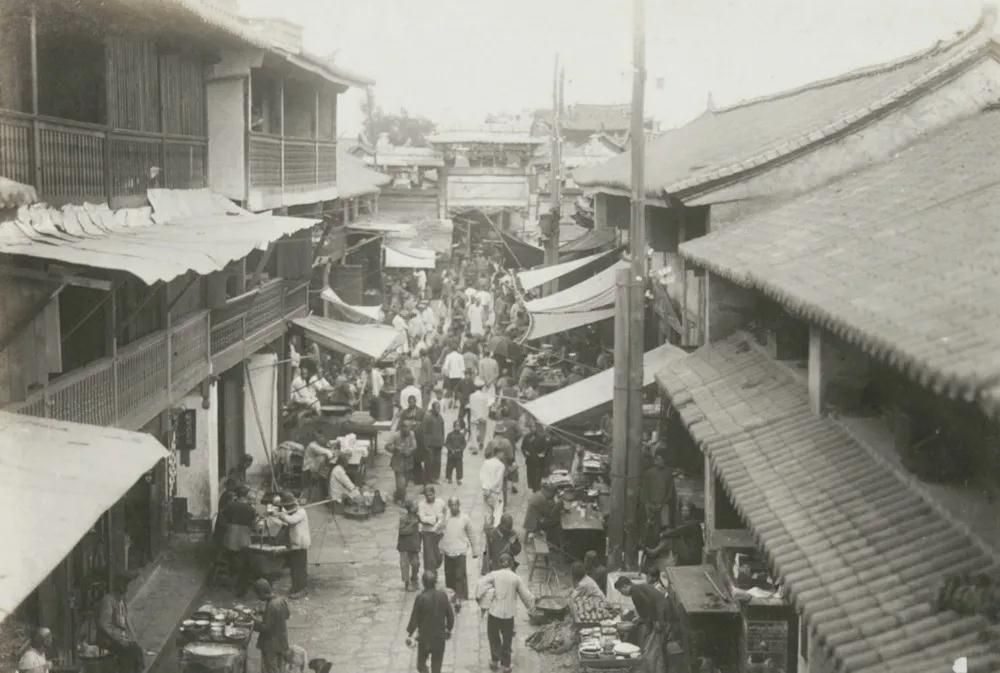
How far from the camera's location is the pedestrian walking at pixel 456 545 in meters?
17.0

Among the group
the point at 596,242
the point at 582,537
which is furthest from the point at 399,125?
the point at 582,537

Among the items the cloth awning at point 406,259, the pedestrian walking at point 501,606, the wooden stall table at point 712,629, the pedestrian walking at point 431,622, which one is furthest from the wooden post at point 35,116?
the cloth awning at point 406,259

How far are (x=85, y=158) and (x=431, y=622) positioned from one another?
6.47 metres

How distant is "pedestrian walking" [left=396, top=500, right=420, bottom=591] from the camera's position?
17.4 meters

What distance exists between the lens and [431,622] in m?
13.9

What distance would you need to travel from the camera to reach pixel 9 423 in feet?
35.3

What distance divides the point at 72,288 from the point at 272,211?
1003 centimetres

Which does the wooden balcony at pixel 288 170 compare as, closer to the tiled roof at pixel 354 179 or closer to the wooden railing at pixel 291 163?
the wooden railing at pixel 291 163

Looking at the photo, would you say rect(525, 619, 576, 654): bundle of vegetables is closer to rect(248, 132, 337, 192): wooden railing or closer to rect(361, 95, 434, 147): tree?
rect(248, 132, 337, 192): wooden railing

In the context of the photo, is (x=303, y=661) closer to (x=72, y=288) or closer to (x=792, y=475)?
(x=72, y=288)

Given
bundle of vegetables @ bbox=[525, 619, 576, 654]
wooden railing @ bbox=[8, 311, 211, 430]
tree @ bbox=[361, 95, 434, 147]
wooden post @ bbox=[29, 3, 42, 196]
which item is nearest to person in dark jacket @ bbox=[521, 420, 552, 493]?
wooden railing @ bbox=[8, 311, 211, 430]

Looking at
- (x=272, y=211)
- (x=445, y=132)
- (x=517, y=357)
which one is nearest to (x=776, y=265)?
(x=272, y=211)

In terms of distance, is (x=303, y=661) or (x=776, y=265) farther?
(x=303, y=661)

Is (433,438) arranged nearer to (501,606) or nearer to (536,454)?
(536,454)
